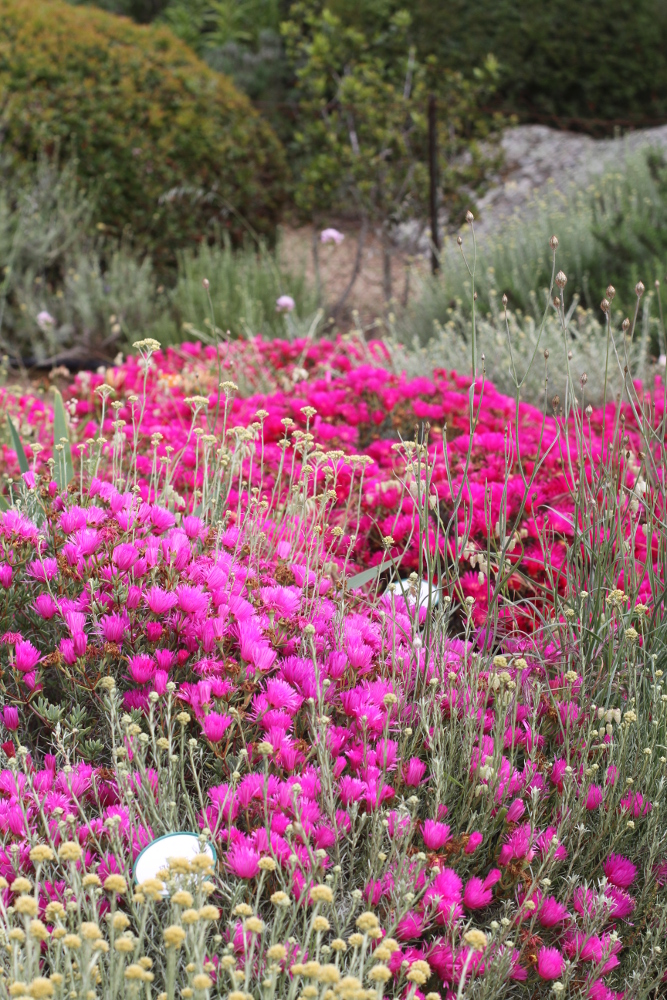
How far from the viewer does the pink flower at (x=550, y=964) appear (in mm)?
1438

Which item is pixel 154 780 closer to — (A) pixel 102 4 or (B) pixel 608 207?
(B) pixel 608 207

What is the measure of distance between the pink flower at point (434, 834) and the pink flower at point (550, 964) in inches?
9.0

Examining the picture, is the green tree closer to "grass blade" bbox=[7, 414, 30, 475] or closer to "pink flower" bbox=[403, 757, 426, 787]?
"grass blade" bbox=[7, 414, 30, 475]

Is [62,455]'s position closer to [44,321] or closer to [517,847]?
[517,847]

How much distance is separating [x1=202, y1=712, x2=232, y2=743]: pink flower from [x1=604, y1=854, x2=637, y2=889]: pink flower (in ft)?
2.40

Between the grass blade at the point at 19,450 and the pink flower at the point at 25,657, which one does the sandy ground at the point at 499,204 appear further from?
the pink flower at the point at 25,657

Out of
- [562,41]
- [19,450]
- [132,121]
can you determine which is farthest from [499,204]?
[19,450]

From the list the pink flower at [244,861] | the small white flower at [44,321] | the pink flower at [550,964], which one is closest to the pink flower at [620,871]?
the pink flower at [550,964]

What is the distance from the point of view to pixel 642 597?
2406 millimetres

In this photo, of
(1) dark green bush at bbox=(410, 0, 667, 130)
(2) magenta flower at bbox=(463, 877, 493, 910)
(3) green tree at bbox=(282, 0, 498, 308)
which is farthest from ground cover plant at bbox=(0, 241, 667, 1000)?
(1) dark green bush at bbox=(410, 0, 667, 130)

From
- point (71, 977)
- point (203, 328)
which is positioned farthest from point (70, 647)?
point (203, 328)

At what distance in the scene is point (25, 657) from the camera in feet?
5.58

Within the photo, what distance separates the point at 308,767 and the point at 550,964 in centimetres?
51

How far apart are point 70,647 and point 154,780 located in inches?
11.7
